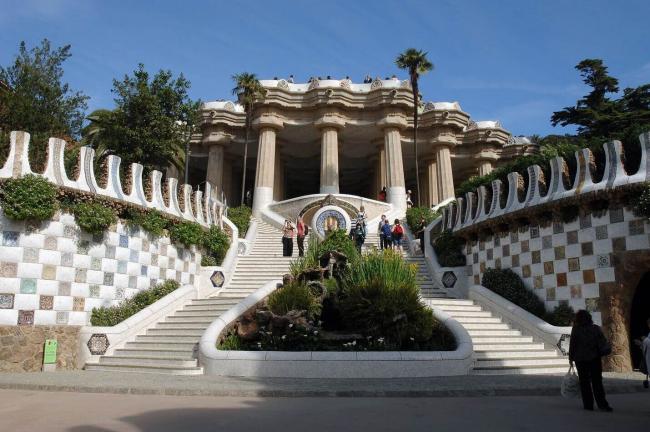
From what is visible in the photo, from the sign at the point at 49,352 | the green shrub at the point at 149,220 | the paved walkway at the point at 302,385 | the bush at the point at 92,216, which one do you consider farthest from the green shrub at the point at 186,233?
the paved walkway at the point at 302,385

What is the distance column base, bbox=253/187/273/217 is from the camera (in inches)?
1380

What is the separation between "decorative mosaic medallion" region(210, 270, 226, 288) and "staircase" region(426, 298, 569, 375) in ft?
24.0

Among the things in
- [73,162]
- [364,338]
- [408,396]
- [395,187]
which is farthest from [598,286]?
[395,187]

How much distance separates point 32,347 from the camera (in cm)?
1265

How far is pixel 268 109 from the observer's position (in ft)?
123

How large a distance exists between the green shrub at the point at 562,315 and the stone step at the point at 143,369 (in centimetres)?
949

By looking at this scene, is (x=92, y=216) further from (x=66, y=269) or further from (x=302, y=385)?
(x=302, y=385)

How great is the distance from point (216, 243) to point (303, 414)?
13112mm

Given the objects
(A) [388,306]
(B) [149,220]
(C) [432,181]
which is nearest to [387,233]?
(A) [388,306]

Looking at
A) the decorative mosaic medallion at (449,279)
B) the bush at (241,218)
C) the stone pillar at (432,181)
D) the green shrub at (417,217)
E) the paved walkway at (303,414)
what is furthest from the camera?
the stone pillar at (432,181)

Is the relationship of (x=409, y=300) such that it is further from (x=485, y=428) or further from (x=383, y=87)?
(x=383, y=87)

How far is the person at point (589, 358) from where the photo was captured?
25.1ft

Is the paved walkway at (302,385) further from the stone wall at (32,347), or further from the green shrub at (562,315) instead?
the green shrub at (562,315)

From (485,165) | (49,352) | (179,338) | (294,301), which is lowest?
(49,352)
